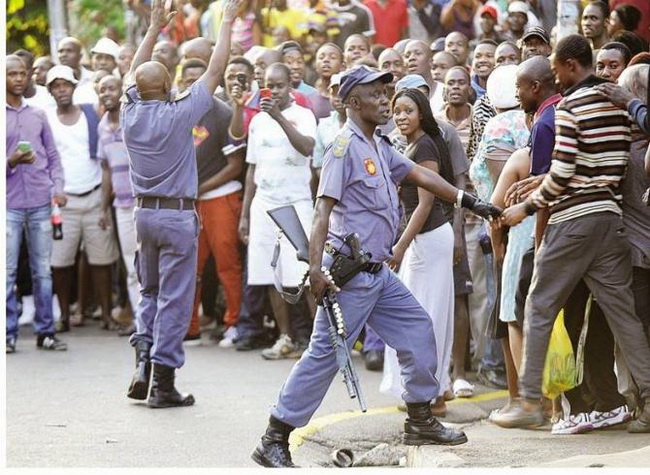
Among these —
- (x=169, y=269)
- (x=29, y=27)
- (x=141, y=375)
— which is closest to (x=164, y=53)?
(x=169, y=269)

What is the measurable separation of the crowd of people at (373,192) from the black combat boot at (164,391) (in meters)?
0.02

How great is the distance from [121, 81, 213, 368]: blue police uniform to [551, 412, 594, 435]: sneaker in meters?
2.75

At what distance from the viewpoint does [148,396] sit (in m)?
10.2

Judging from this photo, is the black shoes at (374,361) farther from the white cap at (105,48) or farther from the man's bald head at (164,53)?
the white cap at (105,48)

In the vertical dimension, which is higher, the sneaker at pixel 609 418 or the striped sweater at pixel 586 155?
the striped sweater at pixel 586 155

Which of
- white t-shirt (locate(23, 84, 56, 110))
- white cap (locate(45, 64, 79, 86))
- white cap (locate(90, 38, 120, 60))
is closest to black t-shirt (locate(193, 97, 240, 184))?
white cap (locate(45, 64, 79, 86))

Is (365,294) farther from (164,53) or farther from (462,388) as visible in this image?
(164,53)

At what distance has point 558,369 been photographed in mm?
8383

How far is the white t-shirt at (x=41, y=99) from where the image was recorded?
14.8 metres

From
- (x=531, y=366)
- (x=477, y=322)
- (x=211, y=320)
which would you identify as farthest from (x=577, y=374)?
(x=211, y=320)

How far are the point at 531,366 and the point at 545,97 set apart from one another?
5.15 feet

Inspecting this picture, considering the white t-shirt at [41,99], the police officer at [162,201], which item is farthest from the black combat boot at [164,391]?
the white t-shirt at [41,99]

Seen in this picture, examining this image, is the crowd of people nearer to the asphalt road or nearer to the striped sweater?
the striped sweater
